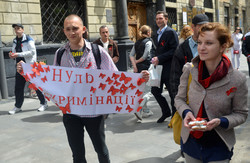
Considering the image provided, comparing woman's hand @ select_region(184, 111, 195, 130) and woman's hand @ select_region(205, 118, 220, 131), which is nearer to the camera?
woman's hand @ select_region(205, 118, 220, 131)

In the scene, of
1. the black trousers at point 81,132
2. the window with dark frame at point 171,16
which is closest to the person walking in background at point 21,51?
the black trousers at point 81,132

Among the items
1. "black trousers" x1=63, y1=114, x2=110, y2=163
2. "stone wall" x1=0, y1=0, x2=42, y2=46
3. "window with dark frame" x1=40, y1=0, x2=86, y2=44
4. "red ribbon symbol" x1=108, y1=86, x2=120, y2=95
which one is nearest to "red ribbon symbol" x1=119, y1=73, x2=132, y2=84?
"red ribbon symbol" x1=108, y1=86, x2=120, y2=95

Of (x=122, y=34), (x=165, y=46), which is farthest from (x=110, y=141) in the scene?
(x=122, y=34)

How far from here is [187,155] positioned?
200 centimetres

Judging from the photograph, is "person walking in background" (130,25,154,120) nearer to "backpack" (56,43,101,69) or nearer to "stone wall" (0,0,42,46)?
"backpack" (56,43,101,69)

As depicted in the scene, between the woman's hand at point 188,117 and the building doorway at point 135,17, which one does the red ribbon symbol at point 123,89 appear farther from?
the building doorway at point 135,17

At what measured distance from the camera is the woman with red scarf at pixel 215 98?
6.07 feet

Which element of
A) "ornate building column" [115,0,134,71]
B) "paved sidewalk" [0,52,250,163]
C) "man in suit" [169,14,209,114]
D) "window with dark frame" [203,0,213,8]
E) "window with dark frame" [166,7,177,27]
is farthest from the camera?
"window with dark frame" [203,0,213,8]

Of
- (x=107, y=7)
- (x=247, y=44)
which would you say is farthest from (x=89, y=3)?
(x=247, y=44)

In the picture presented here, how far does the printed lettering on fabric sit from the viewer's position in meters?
2.63

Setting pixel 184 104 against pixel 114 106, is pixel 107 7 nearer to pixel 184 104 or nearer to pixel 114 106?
pixel 114 106

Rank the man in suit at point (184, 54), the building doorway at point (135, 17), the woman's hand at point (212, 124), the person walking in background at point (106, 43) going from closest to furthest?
the woman's hand at point (212, 124)
the man in suit at point (184, 54)
the person walking in background at point (106, 43)
the building doorway at point (135, 17)

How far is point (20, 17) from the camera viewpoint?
340 inches

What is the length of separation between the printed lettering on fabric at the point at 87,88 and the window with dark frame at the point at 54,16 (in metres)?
7.28
